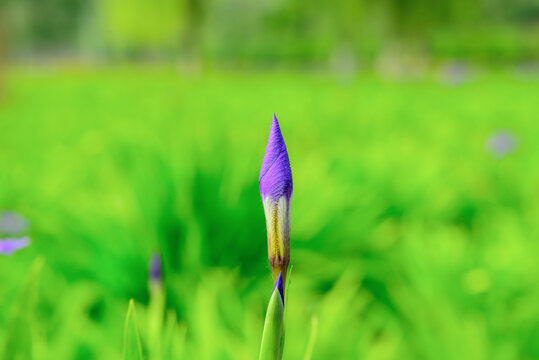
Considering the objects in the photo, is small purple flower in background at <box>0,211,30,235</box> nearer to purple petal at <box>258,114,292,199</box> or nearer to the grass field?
the grass field

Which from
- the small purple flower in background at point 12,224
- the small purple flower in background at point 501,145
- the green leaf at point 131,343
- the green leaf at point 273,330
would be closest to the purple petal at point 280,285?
the green leaf at point 273,330

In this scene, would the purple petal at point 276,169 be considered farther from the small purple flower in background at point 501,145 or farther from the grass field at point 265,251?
the small purple flower in background at point 501,145

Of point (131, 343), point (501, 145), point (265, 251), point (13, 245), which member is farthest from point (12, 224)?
point (501, 145)

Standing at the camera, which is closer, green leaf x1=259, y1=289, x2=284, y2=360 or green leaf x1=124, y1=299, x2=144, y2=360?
green leaf x1=259, y1=289, x2=284, y2=360

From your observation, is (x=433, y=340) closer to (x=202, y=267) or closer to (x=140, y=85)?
(x=202, y=267)

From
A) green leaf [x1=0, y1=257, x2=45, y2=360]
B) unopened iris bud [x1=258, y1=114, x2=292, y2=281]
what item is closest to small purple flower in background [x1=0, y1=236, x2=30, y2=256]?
green leaf [x1=0, y1=257, x2=45, y2=360]

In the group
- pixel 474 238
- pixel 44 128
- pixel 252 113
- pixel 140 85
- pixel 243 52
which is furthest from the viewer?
pixel 243 52

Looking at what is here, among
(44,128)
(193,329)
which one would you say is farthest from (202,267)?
(44,128)

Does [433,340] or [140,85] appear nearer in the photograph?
[433,340]
